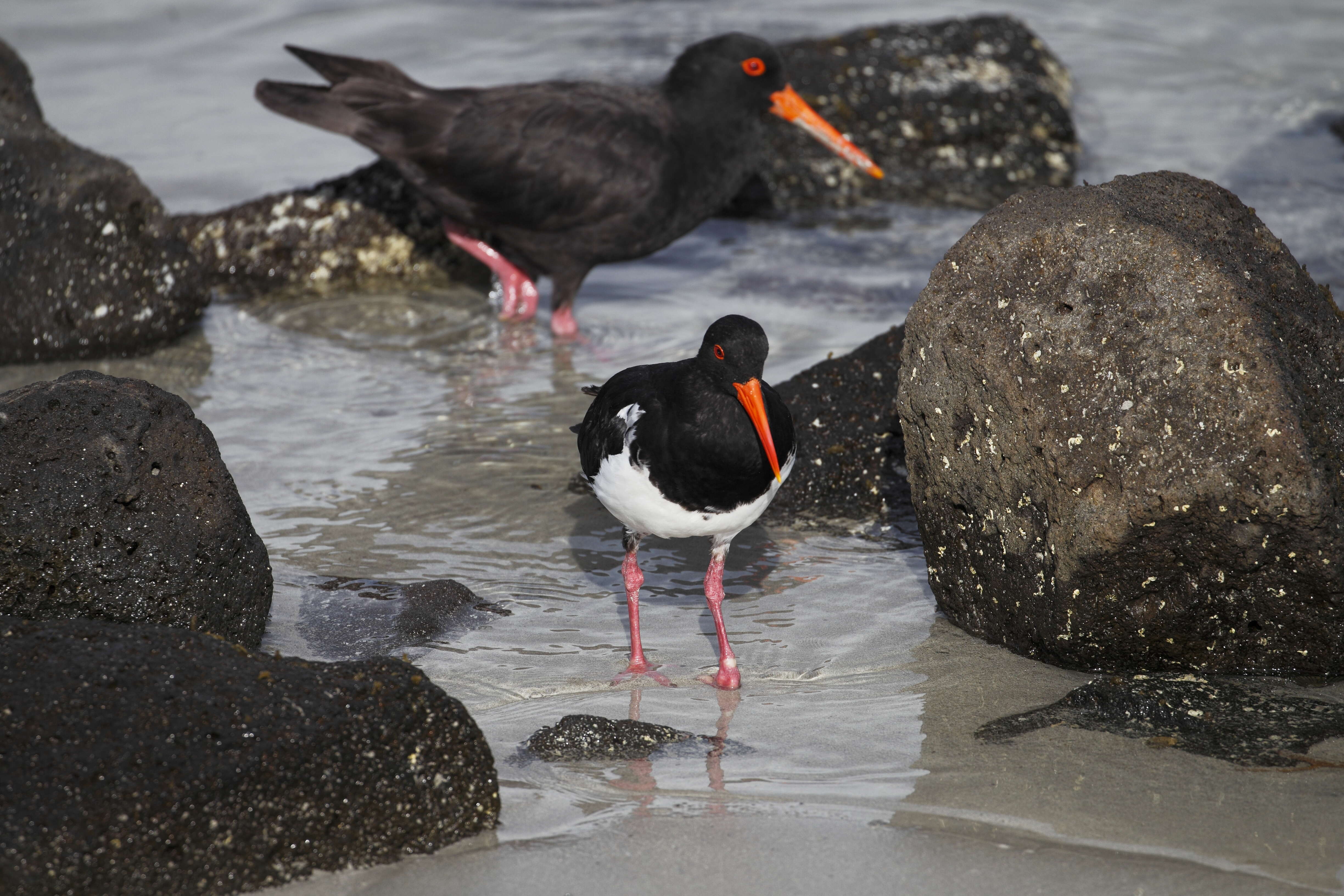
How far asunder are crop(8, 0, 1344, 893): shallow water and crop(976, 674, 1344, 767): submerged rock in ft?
0.27

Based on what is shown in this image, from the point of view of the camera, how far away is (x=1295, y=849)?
288 cm

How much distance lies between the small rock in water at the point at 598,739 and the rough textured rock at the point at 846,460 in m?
1.82

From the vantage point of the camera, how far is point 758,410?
3811 mm

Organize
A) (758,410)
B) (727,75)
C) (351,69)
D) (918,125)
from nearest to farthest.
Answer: (758,410) → (727,75) → (351,69) → (918,125)

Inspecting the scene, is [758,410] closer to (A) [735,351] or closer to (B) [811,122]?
(A) [735,351]

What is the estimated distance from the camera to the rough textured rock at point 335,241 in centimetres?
819

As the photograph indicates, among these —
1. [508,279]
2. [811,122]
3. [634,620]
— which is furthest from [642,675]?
[811,122]

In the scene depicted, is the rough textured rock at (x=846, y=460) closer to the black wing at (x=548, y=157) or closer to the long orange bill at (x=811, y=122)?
the black wing at (x=548, y=157)

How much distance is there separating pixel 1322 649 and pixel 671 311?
4.80m

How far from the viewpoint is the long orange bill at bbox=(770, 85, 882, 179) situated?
26.1 ft

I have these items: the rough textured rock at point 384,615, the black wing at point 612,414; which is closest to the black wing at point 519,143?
the black wing at point 612,414

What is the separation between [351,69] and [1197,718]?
6.30 metres

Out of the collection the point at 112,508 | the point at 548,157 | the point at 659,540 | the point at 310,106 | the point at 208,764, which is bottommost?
the point at 659,540

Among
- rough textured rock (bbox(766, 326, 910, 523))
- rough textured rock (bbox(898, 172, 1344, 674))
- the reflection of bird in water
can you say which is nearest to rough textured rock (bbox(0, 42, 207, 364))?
rough textured rock (bbox(766, 326, 910, 523))
